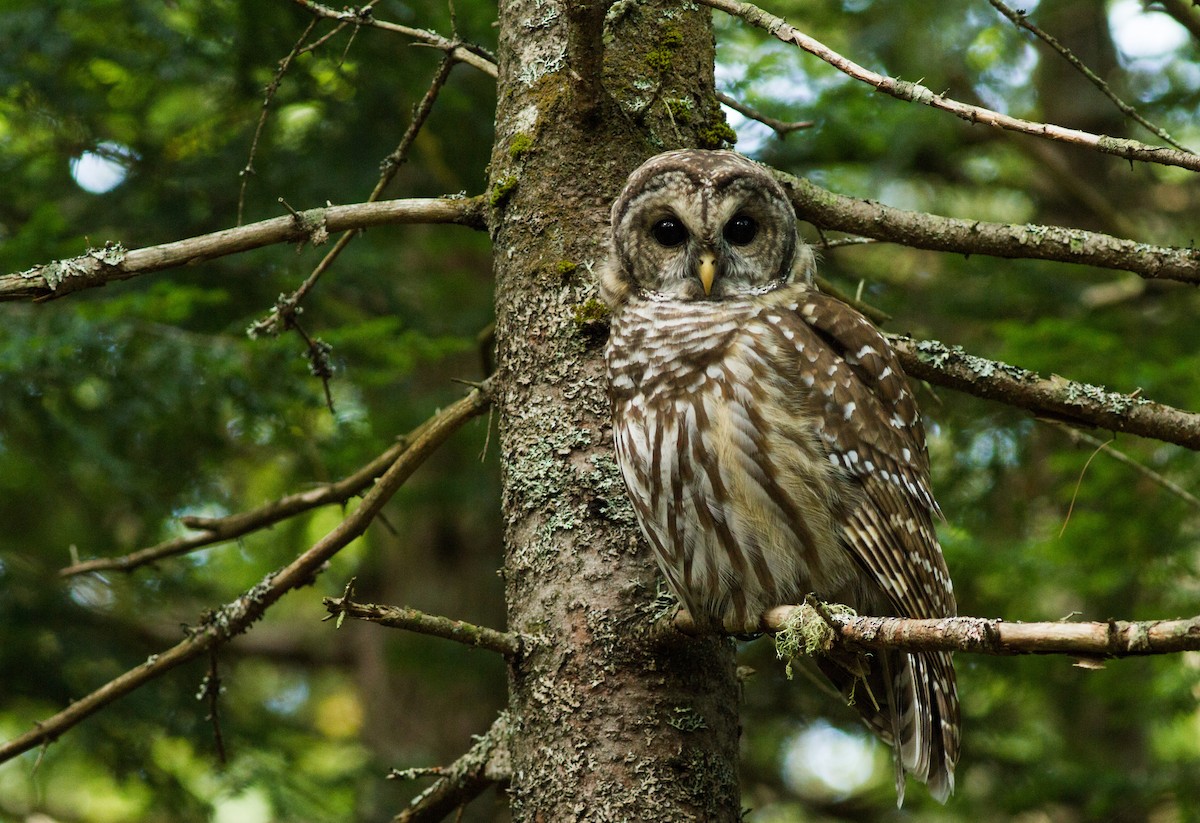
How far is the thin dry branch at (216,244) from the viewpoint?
107 inches

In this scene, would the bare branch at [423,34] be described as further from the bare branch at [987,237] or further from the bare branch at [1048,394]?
the bare branch at [1048,394]

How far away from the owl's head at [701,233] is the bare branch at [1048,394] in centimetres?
47

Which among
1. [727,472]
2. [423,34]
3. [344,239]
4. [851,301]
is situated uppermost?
[423,34]

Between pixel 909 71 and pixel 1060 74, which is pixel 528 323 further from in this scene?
pixel 1060 74

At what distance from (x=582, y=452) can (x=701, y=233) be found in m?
0.75

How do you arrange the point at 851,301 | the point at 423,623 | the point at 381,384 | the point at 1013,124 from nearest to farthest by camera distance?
the point at 1013,124, the point at 423,623, the point at 851,301, the point at 381,384

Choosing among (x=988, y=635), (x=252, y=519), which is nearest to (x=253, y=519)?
(x=252, y=519)

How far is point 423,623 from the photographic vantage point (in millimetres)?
2568

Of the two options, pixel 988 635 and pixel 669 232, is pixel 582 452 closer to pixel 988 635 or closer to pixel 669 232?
pixel 669 232

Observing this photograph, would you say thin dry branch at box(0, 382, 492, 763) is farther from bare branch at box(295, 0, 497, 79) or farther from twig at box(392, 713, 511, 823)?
bare branch at box(295, 0, 497, 79)

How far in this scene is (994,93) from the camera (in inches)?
319

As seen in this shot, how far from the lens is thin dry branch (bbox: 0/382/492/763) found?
10.8 feet

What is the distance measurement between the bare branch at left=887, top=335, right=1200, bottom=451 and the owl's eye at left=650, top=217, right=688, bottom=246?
682 mm

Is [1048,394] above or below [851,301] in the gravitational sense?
below
